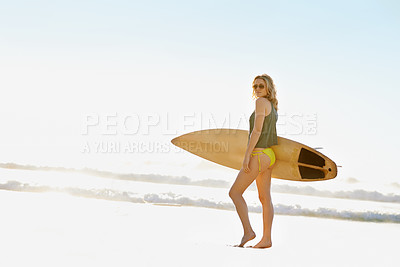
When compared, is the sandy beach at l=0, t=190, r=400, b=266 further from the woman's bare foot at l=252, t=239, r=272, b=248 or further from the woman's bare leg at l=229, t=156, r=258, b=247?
the woman's bare leg at l=229, t=156, r=258, b=247

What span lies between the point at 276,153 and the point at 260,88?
0.89 metres

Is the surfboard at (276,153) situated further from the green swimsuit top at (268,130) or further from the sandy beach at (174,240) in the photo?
the sandy beach at (174,240)

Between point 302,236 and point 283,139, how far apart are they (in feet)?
6.24

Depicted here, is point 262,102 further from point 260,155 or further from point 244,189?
point 244,189

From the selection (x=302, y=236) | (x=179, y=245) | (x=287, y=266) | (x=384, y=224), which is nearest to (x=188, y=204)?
(x=302, y=236)

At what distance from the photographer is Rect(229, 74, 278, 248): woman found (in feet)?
12.7

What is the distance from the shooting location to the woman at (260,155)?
3885mm

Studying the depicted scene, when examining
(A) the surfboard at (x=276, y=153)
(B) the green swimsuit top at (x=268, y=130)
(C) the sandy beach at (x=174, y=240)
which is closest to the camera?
(C) the sandy beach at (x=174, y=240)

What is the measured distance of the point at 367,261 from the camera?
146 inches

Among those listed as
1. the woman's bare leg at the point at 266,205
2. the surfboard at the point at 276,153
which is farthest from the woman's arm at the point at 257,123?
the surfboard at the point at 276,153

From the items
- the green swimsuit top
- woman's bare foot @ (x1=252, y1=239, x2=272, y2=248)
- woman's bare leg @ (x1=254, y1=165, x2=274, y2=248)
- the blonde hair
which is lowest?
woman's bare foot @ (x1=252, y1=239, x2=272, y2=248)

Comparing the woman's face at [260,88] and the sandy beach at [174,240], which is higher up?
the woman's face at [260,88]

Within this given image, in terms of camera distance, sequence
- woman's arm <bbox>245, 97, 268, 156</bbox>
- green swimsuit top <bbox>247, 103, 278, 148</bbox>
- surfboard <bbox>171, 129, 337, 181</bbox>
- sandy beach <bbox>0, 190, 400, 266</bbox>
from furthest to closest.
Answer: surfboard <bbox>171, 129, 337, 181</bbox> < green swimsuit top <bbox>247, 103, 278, 148</bbox> < woman's arm <bbox>245, 97, 268, 156</bbox> < sandy beach <bbox>0, 190, 400, 266</bbox>

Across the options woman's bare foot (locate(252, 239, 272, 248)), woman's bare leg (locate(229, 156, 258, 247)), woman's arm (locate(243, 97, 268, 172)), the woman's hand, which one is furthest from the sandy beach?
woman's arm (locate(243, 97, 268, 172))
